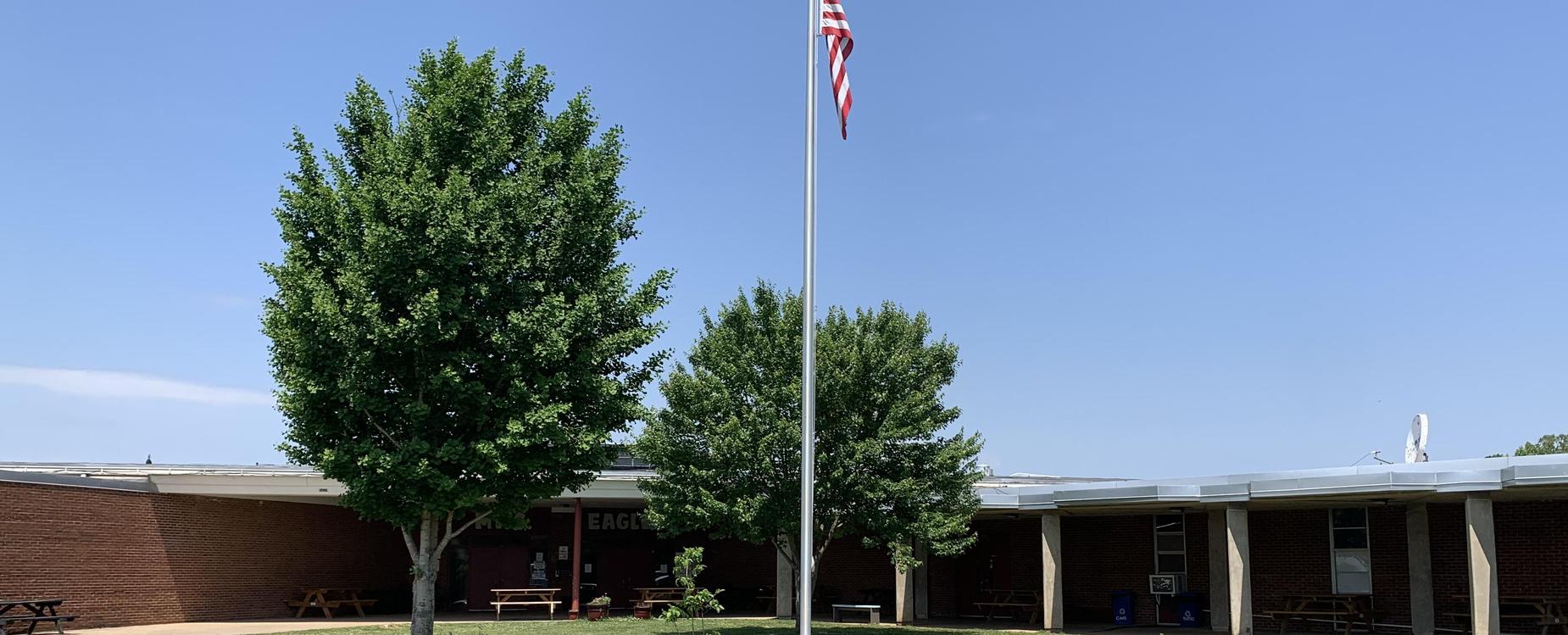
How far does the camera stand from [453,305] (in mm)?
18297

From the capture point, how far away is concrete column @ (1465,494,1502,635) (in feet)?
70.0

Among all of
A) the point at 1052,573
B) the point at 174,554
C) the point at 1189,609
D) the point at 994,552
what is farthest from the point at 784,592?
the point at 174,554

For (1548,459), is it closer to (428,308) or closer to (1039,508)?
(1039,508)

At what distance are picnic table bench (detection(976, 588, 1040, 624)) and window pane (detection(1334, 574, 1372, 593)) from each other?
7.12 metres

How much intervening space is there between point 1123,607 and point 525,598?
1779cm

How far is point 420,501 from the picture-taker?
63.1 feet

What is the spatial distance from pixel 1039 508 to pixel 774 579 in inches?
491

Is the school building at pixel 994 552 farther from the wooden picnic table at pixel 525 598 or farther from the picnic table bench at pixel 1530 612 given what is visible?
the wooden picnic table at pixel 525 598

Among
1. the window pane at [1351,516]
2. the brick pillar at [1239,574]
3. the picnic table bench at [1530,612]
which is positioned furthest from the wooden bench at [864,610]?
the picnic table bench at [1530,612]

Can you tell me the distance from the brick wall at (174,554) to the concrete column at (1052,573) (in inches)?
772

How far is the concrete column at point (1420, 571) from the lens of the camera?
80.1 ft

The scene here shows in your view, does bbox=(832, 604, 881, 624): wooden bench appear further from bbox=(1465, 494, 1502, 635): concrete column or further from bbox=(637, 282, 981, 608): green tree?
bbox=(1465, 494, 1502, 635): concrete column

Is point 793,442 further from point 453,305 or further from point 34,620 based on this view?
point 34,620

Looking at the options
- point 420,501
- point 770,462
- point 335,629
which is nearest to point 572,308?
point 420,501
